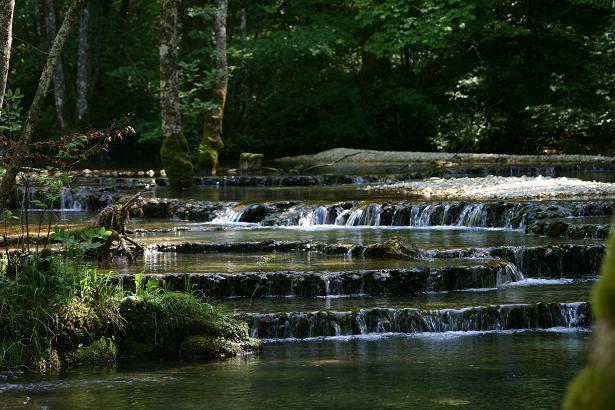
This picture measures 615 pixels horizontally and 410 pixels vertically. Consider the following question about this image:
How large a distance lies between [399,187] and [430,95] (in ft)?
40.7

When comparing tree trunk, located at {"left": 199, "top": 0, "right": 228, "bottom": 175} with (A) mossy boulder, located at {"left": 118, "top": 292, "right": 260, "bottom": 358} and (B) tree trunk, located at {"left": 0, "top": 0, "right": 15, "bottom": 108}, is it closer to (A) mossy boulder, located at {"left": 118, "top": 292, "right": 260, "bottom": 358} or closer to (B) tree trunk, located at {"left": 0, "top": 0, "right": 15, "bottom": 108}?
(B) tree trunk, located at {"left": 0, "top": 0, "right": 15, "bottom": 108}

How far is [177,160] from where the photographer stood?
842 inches

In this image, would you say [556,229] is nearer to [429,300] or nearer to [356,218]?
[356,218]

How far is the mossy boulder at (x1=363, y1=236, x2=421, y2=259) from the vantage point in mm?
12312

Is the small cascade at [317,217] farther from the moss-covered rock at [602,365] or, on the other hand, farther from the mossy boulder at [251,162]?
the moss-covered rock at [602,365]

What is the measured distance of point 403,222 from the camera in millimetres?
16469

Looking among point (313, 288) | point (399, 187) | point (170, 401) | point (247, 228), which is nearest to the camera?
point (170, 401)

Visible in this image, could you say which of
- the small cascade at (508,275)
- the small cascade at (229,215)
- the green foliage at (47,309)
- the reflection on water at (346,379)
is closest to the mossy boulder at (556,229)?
the small cascade at (508,275)

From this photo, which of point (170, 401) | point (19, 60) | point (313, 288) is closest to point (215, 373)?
point (170, 401)

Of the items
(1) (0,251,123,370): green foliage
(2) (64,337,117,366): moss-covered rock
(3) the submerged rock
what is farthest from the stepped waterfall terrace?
(3) the submerged rock

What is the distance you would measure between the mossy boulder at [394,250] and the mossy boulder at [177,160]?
921 cm

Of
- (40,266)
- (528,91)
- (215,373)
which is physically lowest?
(215,373)

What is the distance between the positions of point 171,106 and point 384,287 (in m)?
10.8

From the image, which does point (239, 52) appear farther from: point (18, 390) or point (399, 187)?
point (18, 390)
